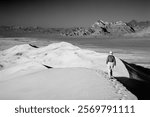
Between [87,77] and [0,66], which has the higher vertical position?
[87,77]

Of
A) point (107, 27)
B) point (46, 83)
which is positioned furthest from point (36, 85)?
point (107, 27)

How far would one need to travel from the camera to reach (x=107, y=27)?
105125 millimetres

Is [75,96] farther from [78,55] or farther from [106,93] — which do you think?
[78,55]

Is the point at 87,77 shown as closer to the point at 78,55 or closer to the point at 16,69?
the point at 16,69

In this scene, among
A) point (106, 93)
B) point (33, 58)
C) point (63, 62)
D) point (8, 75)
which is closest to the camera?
point (106, 93)

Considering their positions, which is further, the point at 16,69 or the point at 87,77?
the point at 16,69

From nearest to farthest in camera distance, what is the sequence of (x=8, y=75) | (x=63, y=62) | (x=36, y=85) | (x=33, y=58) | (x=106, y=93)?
1. (x=106, y=93)
2. (x=36, y=85)
3. (x=8, y=75)
4. (x=63, y=62)
5. (x=33, y=58)

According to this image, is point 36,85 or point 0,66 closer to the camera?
Answer: point 36,85

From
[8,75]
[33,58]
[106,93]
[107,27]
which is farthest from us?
[107,27]

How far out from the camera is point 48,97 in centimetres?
618

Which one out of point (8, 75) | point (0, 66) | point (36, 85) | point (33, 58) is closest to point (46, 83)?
point (36, 85)

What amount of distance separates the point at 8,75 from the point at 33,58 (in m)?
5.66

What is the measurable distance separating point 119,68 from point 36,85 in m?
6.57

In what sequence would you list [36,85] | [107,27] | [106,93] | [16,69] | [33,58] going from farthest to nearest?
[107,27]
[33,58]
[16,69]
[36,85]
[106,93]
